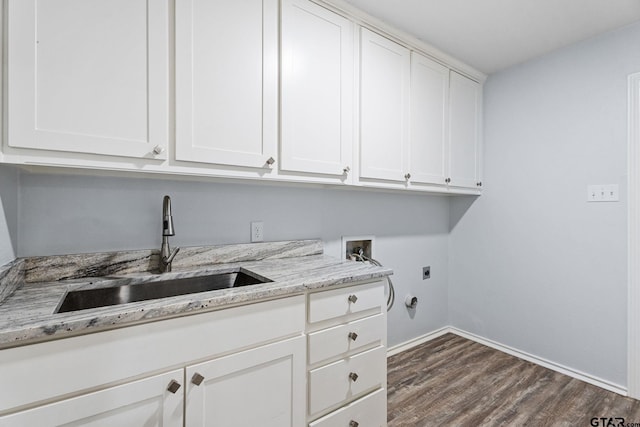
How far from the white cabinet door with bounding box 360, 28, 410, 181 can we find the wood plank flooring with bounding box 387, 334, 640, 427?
4.50 feet

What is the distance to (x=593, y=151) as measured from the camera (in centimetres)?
199

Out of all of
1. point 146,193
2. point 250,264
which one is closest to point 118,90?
point 146,193

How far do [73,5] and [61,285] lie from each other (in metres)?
1.01

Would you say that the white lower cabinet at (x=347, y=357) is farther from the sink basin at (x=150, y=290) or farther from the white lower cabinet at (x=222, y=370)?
the sink basin at (x=150, y=290)

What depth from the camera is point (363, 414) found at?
141 centimetres

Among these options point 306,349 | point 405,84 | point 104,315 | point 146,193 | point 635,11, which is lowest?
point 306,349

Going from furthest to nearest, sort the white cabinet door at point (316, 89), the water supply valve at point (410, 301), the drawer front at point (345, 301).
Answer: the water supply valve at point (410, 301)
the white cabinet door at point (316, 89)
the drawer front at point (345, 301)

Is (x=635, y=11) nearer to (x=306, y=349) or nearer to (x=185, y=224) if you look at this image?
(x=306, y=349)

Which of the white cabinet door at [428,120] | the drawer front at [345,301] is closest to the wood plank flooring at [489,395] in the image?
the drawer front at [345,301]

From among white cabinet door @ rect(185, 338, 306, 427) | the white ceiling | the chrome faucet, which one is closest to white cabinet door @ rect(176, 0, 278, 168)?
the chrome faucet

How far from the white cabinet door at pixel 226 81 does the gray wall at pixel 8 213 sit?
57 centimetres

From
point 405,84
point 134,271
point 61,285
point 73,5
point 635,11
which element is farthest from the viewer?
point 405,84

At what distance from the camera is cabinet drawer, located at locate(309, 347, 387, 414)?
4.11 feet

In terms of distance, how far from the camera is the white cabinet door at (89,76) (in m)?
0.94
